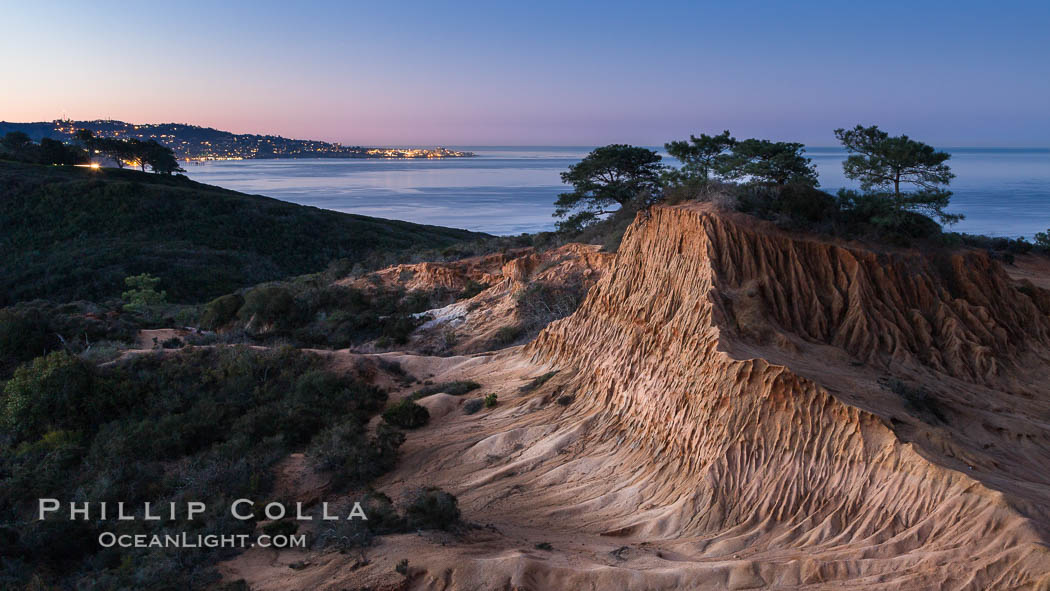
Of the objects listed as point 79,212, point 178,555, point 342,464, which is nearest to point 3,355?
point 342,464

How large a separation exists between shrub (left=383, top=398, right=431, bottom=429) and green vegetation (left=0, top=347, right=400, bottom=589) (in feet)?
3.30

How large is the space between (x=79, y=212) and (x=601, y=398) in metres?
64.6

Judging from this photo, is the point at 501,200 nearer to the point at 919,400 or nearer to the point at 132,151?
the point at 132,151

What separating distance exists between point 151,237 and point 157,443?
163 ft

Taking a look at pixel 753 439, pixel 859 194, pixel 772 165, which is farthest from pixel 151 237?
pixel 753 439

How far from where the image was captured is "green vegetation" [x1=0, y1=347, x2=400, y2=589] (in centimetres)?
1126

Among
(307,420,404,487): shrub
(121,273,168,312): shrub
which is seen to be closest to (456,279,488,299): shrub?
(307,420,404,487): shrub

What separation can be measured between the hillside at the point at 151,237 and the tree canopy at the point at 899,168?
38.4m

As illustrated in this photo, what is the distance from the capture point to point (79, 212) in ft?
194

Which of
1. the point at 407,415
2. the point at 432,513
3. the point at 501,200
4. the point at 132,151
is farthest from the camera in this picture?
the point at 501,200

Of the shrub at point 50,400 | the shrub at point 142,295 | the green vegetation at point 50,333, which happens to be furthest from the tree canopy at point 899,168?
the shrub at point 142,295

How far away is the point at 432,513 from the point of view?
1084cm

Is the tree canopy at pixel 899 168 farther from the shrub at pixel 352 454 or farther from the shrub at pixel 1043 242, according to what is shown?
the shrub at pixel 1043 242

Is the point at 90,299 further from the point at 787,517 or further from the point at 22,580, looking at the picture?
the point at 787,517
